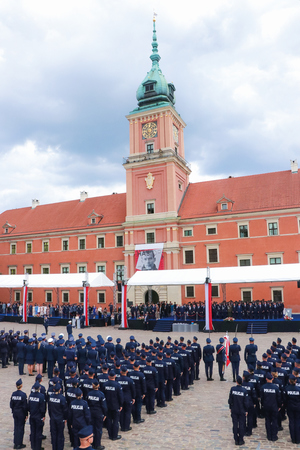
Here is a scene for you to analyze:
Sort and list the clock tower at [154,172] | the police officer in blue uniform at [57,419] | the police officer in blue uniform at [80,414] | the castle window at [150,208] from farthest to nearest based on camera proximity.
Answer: the castle window at [150,208] → the clock tower at [154,172] → the police officer in blue uniform at [57,419] → the police officer in blue uniform at [80,414]

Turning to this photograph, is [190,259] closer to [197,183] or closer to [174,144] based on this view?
[197,183]

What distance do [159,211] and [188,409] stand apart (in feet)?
98.0

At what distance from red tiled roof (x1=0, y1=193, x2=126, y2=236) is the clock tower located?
3238 mm

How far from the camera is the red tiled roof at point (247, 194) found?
36.2 metres

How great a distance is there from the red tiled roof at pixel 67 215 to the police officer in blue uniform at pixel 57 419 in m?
33.7

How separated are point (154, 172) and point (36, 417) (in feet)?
112

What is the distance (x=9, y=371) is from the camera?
16.6 metres

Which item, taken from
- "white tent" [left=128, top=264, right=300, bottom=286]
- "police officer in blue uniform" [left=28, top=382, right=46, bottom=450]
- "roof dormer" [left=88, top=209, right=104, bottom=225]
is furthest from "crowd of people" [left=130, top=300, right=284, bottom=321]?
"police officer in blue uniform" [left=28, top=382, right=46, bottom=450]

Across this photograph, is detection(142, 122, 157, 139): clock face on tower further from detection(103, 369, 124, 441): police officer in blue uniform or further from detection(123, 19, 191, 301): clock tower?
detection(103, 369, 124, 441): police officer in blue uniform

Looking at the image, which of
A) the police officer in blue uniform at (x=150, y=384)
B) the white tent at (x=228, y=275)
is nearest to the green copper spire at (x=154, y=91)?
the white tent at (x=228, y=275)

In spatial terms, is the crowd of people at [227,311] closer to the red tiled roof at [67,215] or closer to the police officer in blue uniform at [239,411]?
the red tiled roof at [67,215]

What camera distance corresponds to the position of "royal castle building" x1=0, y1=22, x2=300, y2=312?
1389 inches

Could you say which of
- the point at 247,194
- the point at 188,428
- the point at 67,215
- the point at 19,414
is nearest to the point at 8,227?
the point at 67,215

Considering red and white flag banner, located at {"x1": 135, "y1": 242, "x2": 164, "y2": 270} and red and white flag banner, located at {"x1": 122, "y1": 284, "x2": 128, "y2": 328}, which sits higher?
red and white flag banner, located at {"x1": 135, "y1": 242, "x2": 164, "y2": 270}
